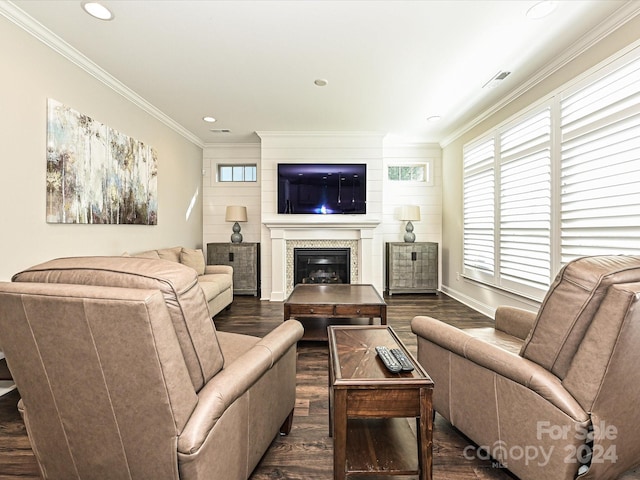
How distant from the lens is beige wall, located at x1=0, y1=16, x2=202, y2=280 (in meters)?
2.20

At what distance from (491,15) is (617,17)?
0.91 metres

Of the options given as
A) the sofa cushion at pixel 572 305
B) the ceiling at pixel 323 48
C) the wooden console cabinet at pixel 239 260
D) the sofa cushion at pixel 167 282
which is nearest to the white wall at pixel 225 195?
the wooden console cabinet at pixel 239 260

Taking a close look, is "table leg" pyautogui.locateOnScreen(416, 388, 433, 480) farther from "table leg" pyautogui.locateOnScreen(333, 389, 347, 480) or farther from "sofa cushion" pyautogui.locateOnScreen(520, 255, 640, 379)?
"sofa cushion" pyautogui.locateOnScreen(520, 255, 640, 379)

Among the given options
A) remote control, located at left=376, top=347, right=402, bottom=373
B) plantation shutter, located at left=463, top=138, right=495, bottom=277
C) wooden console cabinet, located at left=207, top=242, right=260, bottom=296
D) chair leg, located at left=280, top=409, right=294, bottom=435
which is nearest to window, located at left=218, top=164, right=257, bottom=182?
wooden console cabinet, located at left=207, top=242, right=260, bottom=296

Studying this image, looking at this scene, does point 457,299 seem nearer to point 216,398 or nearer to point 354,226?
point 354,226

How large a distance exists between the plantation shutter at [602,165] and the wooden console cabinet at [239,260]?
13.6 ft

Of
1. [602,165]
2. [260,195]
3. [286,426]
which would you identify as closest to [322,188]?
[260,195]

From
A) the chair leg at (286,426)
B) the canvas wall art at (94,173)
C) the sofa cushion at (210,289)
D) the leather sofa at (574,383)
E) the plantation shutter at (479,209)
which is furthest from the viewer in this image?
the plantation shutter at (479,209)

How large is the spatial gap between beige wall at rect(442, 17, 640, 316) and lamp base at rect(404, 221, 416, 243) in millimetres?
597

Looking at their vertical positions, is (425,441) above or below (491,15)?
below

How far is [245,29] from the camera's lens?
2.45 meters

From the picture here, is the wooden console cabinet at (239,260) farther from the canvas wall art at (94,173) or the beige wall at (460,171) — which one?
the beige wall at (460,171)

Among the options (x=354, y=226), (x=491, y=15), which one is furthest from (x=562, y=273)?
(x=354, y=226)

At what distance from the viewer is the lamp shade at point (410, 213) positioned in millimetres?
Answer: 5406
